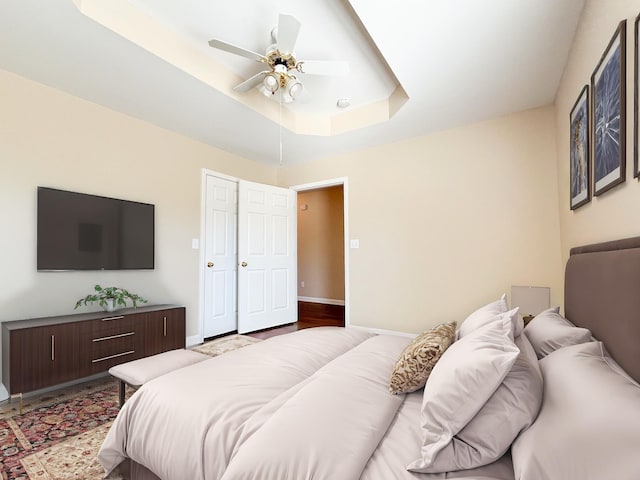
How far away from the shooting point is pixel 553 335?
4.31 feet

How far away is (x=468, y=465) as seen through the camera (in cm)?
82

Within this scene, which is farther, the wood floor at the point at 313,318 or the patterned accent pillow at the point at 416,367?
the wood floor at the point at 313,318

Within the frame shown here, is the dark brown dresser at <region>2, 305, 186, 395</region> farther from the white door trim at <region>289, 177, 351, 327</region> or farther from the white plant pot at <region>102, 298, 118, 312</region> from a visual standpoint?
the white door trim at <region>289, 177, 351, 327</region>

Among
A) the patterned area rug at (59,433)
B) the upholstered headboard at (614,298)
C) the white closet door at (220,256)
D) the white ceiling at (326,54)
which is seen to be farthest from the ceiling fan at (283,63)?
the patterned area rug at (59,433)

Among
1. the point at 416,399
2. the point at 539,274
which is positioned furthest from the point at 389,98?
the point at 416,399

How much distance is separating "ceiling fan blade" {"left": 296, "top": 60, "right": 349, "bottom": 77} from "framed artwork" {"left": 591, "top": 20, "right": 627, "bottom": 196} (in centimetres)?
154

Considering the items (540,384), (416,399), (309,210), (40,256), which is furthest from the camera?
(309,210)

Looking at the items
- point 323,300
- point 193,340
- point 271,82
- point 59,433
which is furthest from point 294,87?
point 323,300

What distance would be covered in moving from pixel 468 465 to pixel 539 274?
2.83 meters

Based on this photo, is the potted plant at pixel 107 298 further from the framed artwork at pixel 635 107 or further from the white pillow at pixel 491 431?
the framed artwork at pixel 635 107

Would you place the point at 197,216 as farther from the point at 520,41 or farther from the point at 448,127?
the point at 520,41

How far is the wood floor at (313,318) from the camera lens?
4.40 meters

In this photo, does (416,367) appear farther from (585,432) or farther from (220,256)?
(220,256)

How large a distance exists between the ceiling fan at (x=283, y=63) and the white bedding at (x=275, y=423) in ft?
6.73
